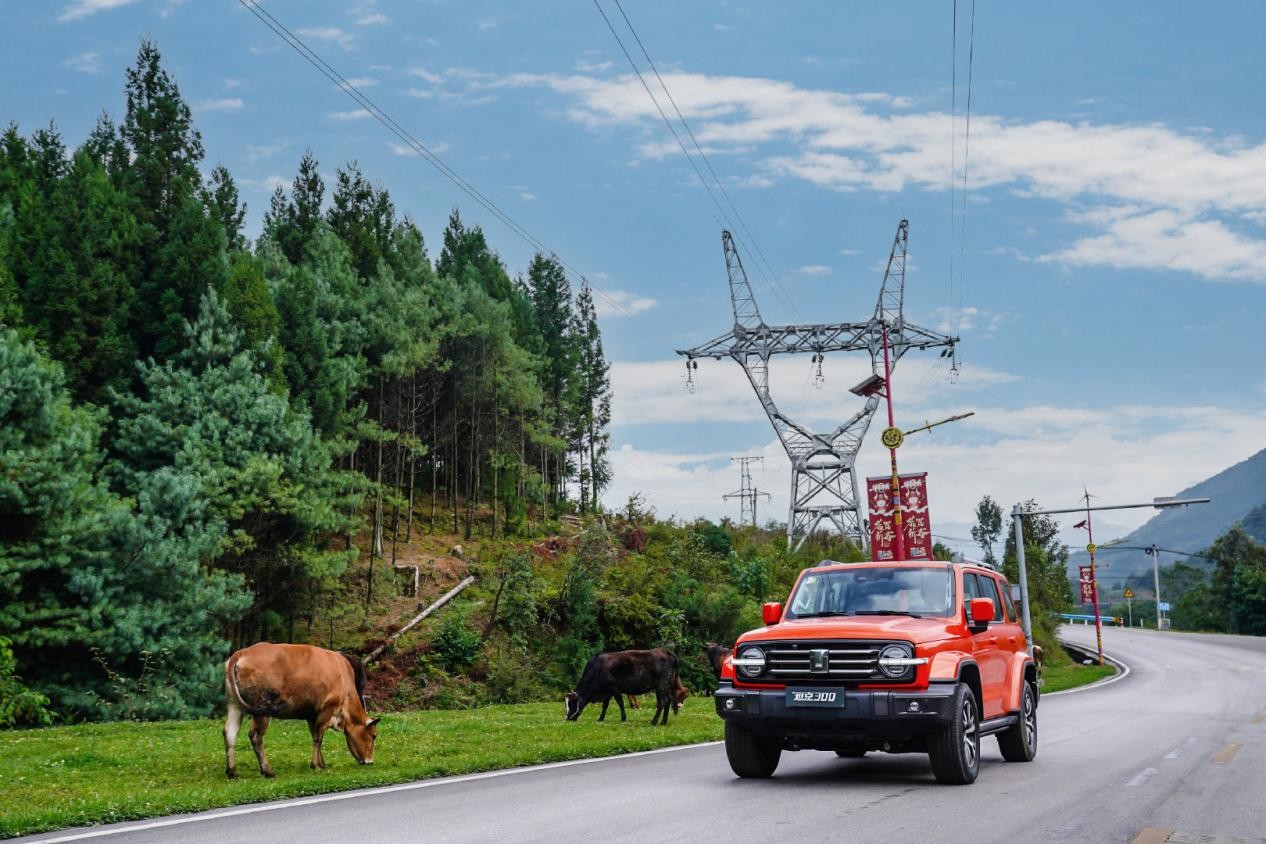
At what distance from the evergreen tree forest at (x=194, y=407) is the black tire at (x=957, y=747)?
1960cm

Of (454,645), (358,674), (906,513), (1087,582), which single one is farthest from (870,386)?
(1087,582)

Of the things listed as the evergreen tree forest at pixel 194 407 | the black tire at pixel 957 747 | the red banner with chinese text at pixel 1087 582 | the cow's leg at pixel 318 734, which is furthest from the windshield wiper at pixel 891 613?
the red banner with chinese text at pixel 1087 582

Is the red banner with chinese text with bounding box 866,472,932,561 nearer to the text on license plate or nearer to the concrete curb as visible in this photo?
the concrete curb

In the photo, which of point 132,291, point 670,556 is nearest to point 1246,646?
point 670,556

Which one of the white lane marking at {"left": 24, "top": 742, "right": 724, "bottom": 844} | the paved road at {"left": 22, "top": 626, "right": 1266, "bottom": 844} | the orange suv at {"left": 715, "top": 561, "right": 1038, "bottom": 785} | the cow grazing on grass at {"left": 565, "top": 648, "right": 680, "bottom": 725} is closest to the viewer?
the paved road at {"left": 22, "top": 626, "right": 1266, "bottom": 844}

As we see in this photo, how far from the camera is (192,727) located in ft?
62.3

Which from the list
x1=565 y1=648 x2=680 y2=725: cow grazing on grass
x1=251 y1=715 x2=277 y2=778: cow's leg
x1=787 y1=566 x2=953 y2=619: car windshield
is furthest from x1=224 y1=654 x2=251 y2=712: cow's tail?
x1=565 y1=648 x2=680 y2=725: cow grazing on grass

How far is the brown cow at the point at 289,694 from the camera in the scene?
11.4 m

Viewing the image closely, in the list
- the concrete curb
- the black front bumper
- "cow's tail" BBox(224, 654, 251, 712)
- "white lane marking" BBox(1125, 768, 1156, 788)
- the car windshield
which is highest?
the car windshield

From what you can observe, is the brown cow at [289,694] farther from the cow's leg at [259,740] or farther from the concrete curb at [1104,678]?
the concrete curb at [1104,678]

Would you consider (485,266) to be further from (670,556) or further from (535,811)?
(535,811)

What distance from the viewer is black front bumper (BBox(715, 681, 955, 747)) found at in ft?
34.0

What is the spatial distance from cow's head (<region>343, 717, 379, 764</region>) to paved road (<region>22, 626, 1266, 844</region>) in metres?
1.25

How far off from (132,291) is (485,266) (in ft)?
118
